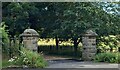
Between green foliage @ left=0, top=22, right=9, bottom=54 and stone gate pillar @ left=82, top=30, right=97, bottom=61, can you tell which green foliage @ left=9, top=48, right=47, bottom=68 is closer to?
green foliage @ left=0, top=22, right=9, bottom=54

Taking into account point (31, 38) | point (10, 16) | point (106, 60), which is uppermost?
point (10, 16)

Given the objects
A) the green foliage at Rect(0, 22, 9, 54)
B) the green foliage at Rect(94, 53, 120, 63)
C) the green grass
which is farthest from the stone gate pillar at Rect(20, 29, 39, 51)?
the green foliage at Rect(94, 53, 120, 63)

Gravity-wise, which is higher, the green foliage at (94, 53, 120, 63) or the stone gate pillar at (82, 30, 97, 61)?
the stone gate pillar at (82, 30, 97, 61)

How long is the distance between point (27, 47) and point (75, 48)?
9867mm

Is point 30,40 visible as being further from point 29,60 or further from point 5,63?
point 5,63

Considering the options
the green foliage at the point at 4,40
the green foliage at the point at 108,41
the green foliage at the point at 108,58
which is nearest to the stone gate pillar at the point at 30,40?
the green foliage at the point at 4,40

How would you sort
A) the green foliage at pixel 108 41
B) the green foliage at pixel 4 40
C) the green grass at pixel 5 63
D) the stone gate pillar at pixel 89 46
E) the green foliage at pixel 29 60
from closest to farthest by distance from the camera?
1. the green grass at pixel 5 63
2. the green foliage at pixel 29 60
3. the green foliage at pixel 4 40
4. the stone gate pillar at pixel 89 46
5. the green foliage at pixel 108 41

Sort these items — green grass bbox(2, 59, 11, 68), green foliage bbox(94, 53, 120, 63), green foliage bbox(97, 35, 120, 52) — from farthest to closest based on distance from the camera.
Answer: green foliage bbox(97, 35, 120, 52), green foliage bbox(94, 53, 120, 63), green grass bbox(2, 59, 11, 68)

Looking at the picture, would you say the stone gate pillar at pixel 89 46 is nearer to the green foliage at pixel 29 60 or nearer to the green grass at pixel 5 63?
the green foliage at pixel 29 60

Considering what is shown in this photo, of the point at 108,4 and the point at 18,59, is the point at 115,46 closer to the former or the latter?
the point at 108,4

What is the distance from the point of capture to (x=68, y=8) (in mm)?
19703

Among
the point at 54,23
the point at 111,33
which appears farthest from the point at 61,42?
the point at 111,33

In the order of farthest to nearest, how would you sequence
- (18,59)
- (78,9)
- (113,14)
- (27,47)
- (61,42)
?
1. (61,42)
2. (113,14)
3. (78,9)
4. (27,47)
5. (18,59)

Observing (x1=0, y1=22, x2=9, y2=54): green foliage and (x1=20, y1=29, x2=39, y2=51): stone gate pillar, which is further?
(x1=20, y1=29, x2=39, y2=51): stone gate pillar
